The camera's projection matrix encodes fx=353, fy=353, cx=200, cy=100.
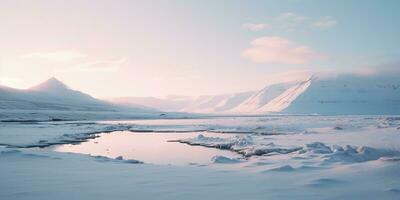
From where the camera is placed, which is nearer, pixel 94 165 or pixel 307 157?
pixel 94 165

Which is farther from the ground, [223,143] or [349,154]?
[349,154]

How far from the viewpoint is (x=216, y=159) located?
14438mm

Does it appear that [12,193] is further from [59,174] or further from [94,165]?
[94,165]

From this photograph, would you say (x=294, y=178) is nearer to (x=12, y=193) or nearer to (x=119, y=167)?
(x=119, y=167)

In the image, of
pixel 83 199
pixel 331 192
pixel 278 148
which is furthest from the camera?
pixel 278 148

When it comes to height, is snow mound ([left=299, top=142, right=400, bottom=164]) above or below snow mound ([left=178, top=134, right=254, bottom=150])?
above

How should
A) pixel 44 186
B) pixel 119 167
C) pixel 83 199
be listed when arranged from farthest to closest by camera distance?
pixel 119 167 < pixel 44 186 < pixel 83 199

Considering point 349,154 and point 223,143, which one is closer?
point 349,154

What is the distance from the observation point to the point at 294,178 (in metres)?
9.41

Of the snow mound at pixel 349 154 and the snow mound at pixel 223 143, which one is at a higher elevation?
the snow mound at pixel 349 154

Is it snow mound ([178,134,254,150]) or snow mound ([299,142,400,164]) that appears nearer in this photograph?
snow mound ([299,142,400,164])

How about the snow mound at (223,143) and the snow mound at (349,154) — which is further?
the snow mound at (223,143)

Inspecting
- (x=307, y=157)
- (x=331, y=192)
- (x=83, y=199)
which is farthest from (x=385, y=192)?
(x=307, y=157)

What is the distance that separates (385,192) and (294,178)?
2.35 metres
